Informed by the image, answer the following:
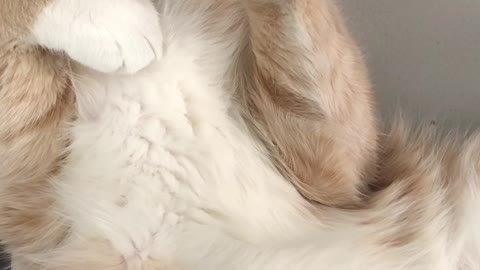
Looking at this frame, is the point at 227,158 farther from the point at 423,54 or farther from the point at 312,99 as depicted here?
the point at 423,54

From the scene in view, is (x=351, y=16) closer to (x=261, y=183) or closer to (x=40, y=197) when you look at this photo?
(x=261, y=183)

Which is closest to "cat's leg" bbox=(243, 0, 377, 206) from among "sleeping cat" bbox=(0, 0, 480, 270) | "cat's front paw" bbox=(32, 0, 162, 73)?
"sleeping cat" bbox=(0, 0, 480, 270)

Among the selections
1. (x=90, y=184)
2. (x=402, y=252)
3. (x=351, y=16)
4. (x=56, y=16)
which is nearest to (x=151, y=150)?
(x=90, y=184)

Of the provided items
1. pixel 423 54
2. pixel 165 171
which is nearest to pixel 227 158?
pixel 165 171

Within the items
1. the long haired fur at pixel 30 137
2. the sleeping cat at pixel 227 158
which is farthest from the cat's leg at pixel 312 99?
the long haired fur at pixel 30 137

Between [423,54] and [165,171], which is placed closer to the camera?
[165,171]

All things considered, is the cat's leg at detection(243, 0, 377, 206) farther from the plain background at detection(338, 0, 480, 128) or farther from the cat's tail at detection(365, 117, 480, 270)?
the plain background at detection(338, 0, 480, 128)
